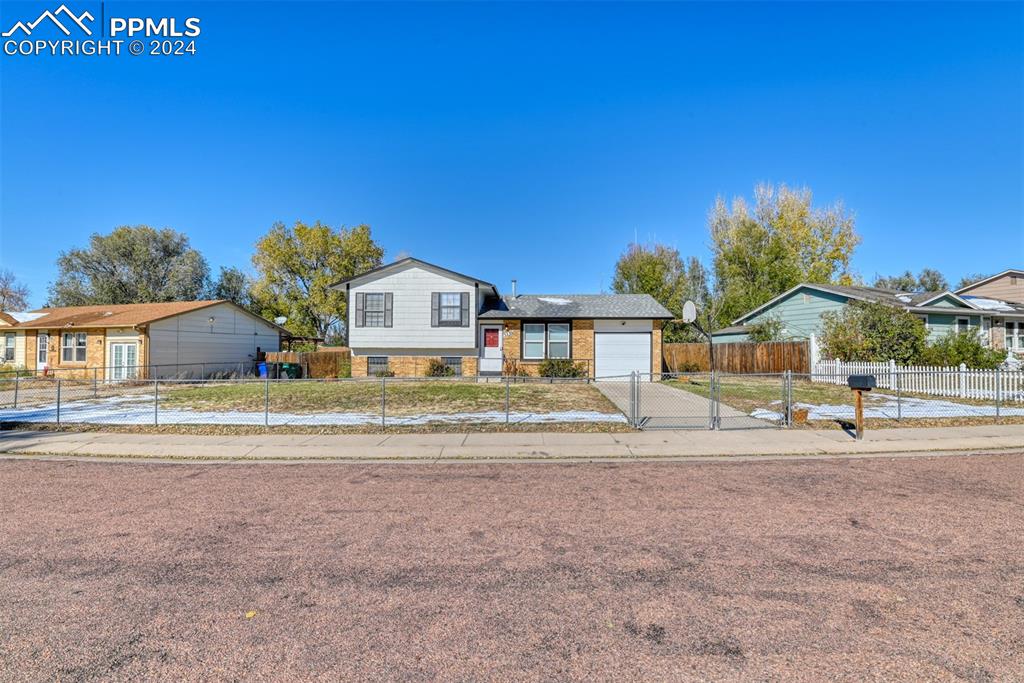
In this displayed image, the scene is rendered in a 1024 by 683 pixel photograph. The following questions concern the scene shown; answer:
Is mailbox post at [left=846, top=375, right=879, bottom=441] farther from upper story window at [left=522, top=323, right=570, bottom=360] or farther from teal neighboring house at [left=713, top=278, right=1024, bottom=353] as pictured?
teal neighboring house at [left=713, top=278, right=1024, bottom=353]

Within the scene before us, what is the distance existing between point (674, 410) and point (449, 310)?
12548 millimetres

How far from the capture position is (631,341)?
923 inches

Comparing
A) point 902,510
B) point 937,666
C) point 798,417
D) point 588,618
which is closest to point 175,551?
point 588,618

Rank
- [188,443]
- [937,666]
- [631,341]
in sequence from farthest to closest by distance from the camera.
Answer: [631,341] < [188,443] < [937,666]

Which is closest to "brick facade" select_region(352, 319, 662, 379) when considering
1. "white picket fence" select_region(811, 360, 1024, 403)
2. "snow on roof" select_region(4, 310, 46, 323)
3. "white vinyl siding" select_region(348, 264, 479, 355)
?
"white vinyl siding" select_region(348, 264, 479, 355)

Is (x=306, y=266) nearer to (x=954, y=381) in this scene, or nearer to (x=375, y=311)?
(x=375, y=311)

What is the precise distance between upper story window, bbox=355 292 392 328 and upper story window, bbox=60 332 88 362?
15.4 metres

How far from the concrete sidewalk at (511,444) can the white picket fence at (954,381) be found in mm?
3362

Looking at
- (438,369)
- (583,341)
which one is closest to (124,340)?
(438,369)

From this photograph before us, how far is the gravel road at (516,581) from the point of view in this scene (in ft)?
9.64

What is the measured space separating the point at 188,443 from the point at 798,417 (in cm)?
1312

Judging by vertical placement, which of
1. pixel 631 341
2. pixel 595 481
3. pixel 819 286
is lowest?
pixel 595 481

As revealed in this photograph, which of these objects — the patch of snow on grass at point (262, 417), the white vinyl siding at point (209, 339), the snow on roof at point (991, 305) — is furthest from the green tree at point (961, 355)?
the white vinyl siding at point (209, 339)

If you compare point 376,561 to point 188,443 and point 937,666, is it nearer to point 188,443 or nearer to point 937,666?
point 937,666
